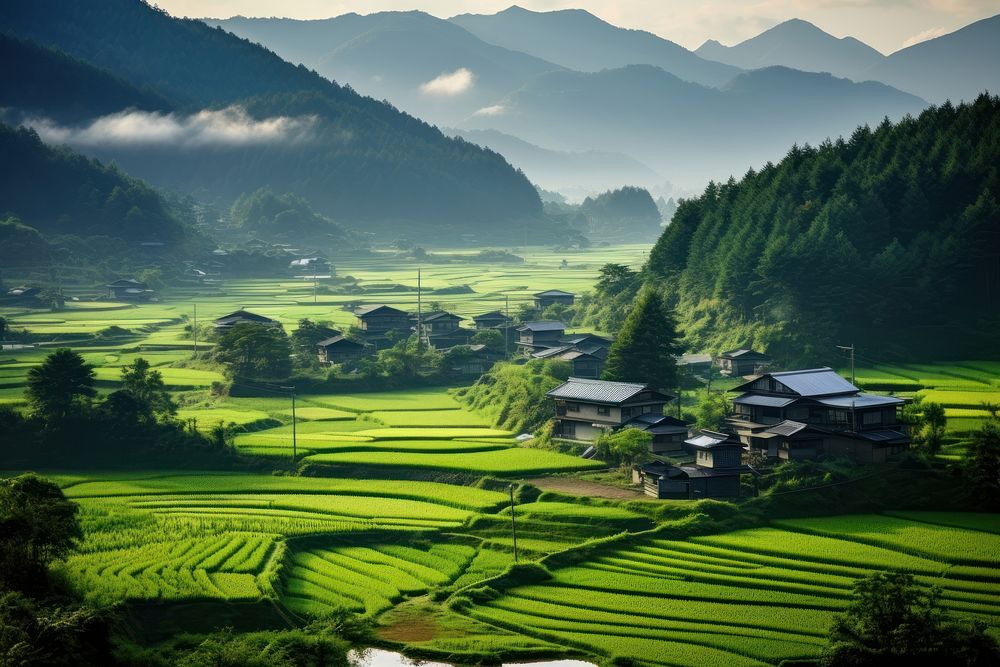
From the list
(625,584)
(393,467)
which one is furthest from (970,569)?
(393,467)

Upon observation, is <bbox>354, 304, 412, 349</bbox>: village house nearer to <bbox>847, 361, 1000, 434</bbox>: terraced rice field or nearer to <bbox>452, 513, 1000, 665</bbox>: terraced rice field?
<bbox>847, 361, 1000, 434</bbox>: terraced rice field

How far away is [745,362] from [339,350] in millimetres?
16720

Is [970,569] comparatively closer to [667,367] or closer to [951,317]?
[667,367]

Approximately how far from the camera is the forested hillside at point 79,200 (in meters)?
95.4

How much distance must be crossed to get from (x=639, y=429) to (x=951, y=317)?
19725mm

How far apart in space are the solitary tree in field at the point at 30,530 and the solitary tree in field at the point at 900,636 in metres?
13.6

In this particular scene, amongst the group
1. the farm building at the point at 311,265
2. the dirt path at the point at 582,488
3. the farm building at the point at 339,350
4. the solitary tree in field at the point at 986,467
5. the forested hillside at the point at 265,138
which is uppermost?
the forested hillside at the point at 265,138

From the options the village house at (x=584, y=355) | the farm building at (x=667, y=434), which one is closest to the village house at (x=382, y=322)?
the village house at (x=584, y=355)

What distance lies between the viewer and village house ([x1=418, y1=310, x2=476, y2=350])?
179 feet

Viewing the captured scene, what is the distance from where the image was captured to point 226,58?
17725 centimetres

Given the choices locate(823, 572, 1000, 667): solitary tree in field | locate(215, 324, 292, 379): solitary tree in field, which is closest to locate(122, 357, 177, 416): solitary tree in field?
locate(215, 324, 292, 379): solitary tree in field

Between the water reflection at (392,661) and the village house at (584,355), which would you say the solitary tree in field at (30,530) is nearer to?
the water reflection at (392,661)

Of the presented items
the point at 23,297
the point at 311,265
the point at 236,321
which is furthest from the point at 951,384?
the point at 311,265

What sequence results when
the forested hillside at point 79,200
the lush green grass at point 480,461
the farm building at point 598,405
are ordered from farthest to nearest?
1. the forested hillside at point 79,200
2. the farm building at point 598,405
3. the lush green grass at point 480,461
